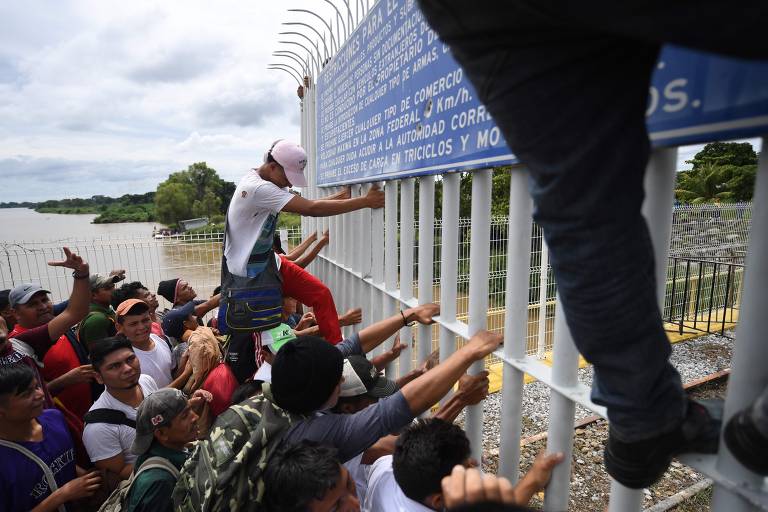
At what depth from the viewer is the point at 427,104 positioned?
2041 mm

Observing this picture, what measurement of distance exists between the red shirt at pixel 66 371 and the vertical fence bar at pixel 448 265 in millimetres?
2404

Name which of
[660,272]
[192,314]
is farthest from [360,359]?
[192,314]

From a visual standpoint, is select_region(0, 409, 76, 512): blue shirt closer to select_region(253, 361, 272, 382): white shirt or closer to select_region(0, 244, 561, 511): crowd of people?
select_region(0, 244, 561, 511): crowd of people

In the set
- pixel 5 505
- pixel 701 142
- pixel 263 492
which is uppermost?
pixel 701 142

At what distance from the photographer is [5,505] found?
194 cm

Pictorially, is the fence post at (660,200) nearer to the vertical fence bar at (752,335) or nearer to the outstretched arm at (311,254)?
the vertical fence bar at (752,335)

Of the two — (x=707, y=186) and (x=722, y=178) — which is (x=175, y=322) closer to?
(x=707, y=186)

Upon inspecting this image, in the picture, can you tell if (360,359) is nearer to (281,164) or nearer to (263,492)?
(263,492)

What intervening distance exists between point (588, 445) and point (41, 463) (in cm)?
428

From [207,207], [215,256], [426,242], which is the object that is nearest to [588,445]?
[426,242]

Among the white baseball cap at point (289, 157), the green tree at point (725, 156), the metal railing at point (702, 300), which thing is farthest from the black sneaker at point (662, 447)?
the green tree at point (725, 156)

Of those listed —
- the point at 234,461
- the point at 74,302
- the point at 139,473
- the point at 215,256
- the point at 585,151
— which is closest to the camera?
the point at 585,151

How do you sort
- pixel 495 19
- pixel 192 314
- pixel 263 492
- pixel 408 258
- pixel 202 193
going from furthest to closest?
pixel 202 193 → pixel 192 314 → pixel 408 258 → pixel 263 492 → pixel 495 19

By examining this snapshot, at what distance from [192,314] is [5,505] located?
95.3 inches
